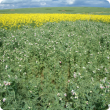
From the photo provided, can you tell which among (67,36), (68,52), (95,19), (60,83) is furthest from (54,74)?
(95,19)

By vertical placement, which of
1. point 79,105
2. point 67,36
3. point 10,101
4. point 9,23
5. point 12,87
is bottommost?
point 79,105

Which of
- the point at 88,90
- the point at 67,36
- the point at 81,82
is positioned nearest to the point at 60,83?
the point at 81,82

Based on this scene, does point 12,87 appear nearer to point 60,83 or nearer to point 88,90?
point 60,83

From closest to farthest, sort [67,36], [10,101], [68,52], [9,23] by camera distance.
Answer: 1. [10,101]
2. [68,52]
3. [67,36]
4. [9,23]

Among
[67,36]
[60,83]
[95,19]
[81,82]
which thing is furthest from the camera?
[95,19]

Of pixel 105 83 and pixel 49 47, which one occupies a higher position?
pixel 49 47

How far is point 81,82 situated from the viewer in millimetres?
2867

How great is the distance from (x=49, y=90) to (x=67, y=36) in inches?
206

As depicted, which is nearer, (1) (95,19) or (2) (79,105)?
(2) (79,105)

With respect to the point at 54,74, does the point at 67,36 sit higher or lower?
higher

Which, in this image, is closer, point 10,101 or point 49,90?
point 10,101

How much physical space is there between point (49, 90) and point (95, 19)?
1610cm

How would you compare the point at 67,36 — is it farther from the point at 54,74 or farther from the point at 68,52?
the point at 54,74

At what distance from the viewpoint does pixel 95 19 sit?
52.9 feet
